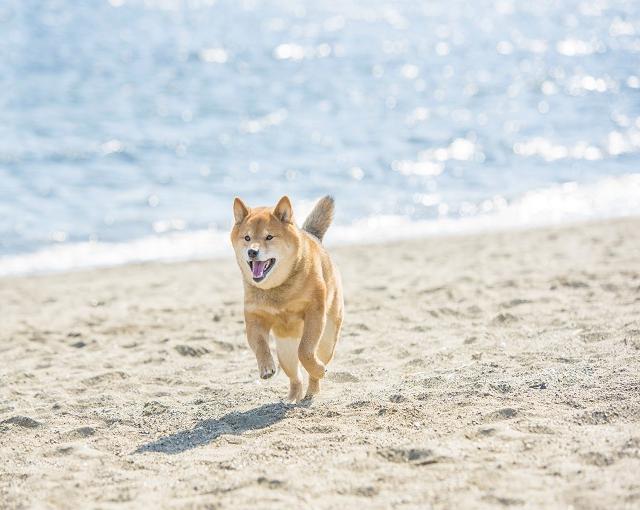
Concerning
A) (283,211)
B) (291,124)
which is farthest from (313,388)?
(291,124)

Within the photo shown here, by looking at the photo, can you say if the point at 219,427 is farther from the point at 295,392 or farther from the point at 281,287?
the point at 281,287

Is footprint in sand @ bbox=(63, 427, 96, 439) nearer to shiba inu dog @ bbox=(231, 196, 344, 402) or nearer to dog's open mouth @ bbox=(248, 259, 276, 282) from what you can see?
shiba inu dog @ bbox=(231, 196, 344, 402)

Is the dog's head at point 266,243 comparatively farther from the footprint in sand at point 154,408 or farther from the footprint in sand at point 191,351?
the footprint in sand at point 191,351

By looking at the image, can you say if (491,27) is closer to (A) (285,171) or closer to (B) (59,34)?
(B) (59,34)

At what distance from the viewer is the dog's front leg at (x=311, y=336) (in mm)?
5926

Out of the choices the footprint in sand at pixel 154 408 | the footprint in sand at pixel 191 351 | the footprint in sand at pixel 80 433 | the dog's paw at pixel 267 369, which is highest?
the dog's paw at pixel 267 369

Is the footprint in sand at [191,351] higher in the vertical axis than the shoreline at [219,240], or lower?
lower

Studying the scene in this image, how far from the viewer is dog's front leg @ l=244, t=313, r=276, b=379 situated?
5.84 metres

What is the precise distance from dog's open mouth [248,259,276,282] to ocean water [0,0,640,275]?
23.5 ft

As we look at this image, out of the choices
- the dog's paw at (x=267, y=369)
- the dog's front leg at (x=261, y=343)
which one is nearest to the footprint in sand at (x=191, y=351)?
the dog's front leg at (x=261, y=343)

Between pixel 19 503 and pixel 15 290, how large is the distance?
22.1 ft

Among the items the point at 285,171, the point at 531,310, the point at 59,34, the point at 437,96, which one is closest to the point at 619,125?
the point at 437,96

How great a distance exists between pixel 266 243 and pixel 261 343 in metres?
0.61

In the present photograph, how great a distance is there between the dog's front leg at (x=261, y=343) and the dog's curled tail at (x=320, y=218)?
1110mm
